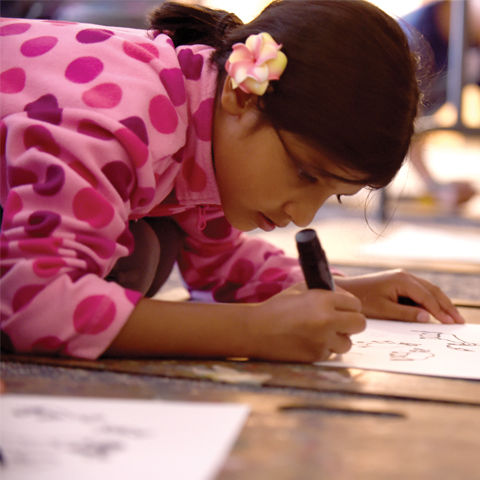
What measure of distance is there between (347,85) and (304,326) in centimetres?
22

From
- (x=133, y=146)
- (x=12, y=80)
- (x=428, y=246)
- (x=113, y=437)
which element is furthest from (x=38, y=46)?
(x=428, y=246)

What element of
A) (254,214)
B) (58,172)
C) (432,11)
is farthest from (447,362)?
(432,11)

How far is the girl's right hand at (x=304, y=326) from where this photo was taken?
0.63 meters

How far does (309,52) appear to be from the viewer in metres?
0.70

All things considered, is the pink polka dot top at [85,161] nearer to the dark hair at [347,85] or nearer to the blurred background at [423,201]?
the dark hair at [347,85]

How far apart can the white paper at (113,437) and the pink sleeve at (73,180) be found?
105mm

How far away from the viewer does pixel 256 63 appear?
687 millimetres

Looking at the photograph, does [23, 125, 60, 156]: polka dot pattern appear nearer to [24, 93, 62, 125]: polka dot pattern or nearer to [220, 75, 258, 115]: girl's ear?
[24, 93, 62, 125]: polka dot pattern

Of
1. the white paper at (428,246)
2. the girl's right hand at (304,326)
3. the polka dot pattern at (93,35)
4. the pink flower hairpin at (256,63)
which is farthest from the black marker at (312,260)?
the white paper at (428,246)

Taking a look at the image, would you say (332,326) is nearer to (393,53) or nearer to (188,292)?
(393,53)

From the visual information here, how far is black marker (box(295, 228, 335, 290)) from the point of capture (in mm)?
673

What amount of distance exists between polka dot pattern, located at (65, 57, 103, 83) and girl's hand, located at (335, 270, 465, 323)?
1.22 feet

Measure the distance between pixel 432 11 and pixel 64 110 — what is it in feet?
7.10

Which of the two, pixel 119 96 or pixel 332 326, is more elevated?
pixel 119 96
